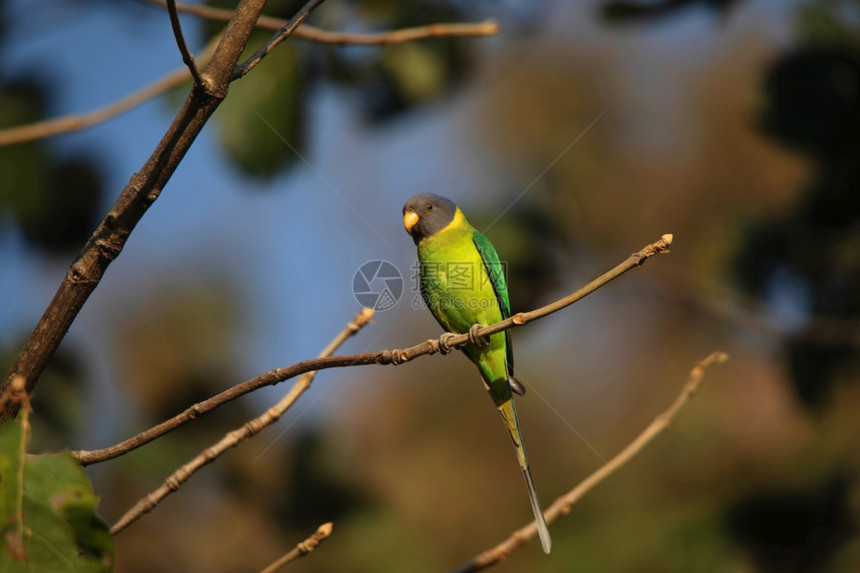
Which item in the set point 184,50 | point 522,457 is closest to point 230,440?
point 184,50

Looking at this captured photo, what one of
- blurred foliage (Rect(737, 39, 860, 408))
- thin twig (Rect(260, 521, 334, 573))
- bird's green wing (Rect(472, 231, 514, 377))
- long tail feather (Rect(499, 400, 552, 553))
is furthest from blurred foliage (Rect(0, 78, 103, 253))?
blurred foliage (Rect(737, 39, 860, 408))

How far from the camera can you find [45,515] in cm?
127

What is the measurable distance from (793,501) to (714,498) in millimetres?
340

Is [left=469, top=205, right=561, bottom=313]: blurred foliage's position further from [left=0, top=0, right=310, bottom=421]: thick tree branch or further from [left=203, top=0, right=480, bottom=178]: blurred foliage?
[left=0, top=0, right=310, bottom=421]: thick tree branch

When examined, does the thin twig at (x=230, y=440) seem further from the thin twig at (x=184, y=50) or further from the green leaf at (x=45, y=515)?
the thin twig at (x=184, y=50)

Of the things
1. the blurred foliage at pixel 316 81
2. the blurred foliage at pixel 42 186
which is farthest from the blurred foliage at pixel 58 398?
the blurred foliage at pixel 316 81

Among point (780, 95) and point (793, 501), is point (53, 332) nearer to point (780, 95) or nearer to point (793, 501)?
point (793, 501)

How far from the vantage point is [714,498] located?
3143mm

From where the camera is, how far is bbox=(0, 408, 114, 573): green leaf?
1.22 metres

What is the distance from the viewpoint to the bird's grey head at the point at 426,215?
352 centimetres

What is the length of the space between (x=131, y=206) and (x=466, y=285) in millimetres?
1982

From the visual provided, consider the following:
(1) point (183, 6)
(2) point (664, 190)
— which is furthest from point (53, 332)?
(2) point (664, 190)

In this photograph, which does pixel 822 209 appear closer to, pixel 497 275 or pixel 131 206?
pixel 497 275

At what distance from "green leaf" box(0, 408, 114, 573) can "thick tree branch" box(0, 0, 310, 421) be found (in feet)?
0.28
